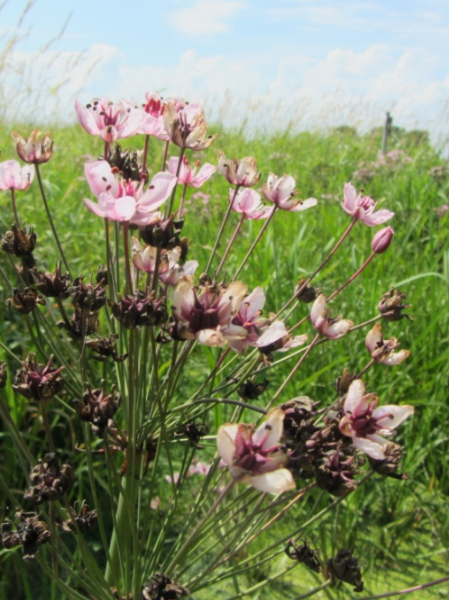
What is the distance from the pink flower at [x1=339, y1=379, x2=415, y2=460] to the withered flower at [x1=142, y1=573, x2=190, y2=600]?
0.39 m

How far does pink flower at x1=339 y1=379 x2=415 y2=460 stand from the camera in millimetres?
826

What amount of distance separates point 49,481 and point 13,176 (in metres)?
0.56

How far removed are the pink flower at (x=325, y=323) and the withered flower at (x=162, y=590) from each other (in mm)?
467

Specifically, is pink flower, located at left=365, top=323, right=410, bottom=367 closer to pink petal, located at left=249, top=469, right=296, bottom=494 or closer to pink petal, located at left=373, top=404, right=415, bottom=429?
pink petal, located at left=373, top=404, right=415, bottom=429

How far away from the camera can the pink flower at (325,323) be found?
1027mm

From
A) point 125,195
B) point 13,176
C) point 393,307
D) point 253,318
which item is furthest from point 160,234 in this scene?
point 393,307

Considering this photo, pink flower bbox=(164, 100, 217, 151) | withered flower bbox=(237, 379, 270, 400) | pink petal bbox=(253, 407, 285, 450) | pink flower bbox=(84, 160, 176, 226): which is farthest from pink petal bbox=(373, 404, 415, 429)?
pink flower bbox=(164, 100, 217, 151)

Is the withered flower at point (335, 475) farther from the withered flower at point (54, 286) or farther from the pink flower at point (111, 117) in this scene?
the pink flower at point (111, 117)

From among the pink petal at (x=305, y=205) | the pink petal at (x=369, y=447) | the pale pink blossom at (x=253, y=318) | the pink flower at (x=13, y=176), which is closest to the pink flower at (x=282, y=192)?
the pink petal at (x=305, y=205)

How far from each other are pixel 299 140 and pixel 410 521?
19.9 ft

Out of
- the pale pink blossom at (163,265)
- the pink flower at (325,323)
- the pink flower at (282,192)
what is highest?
the pink flower at (282,192)

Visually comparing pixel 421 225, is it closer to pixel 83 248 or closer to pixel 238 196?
pixel 83 248

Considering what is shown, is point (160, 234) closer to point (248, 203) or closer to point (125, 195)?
point (125, 195)

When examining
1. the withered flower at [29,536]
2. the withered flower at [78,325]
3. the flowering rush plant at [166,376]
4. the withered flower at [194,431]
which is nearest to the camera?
the flowering rush plant at [166,376]
